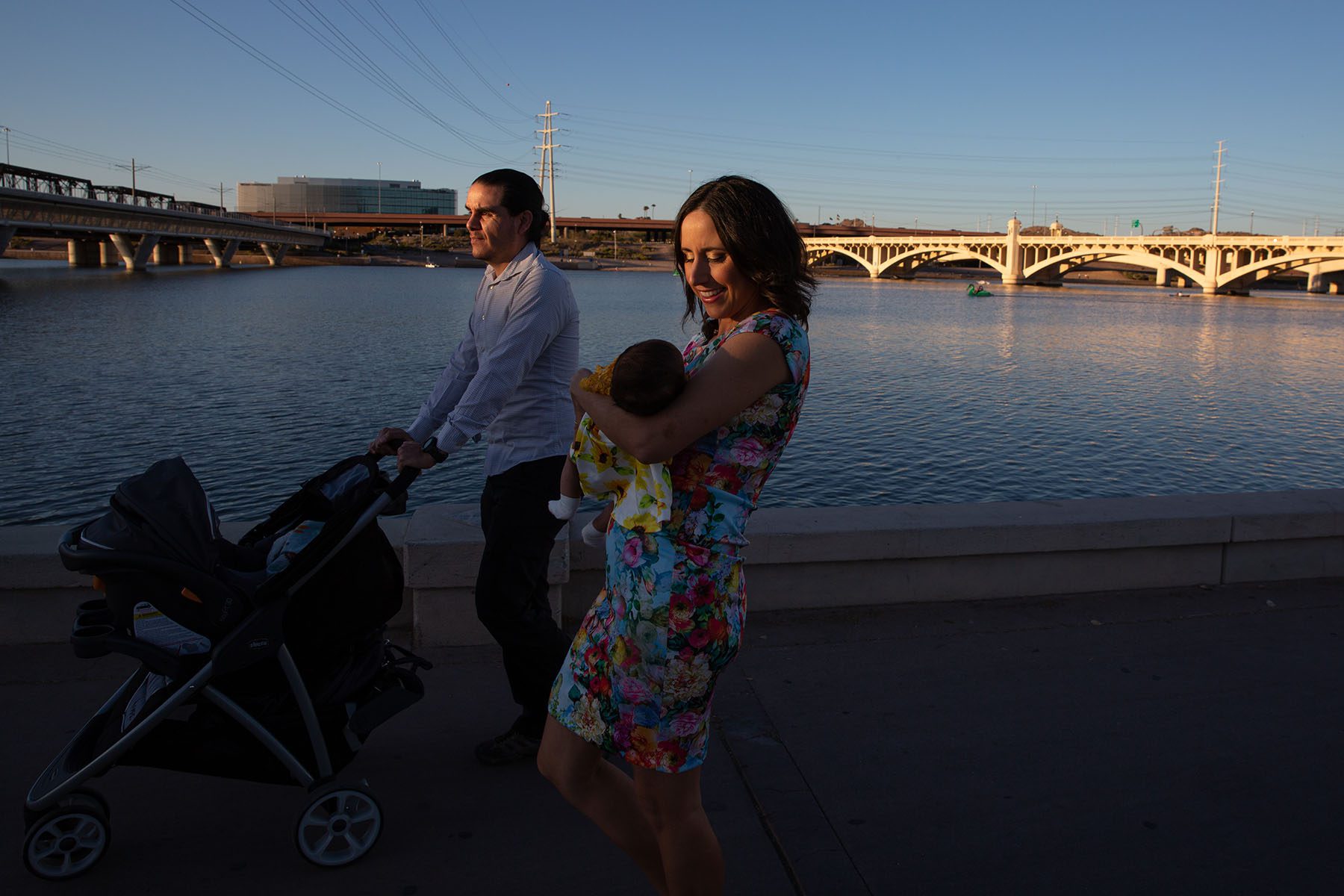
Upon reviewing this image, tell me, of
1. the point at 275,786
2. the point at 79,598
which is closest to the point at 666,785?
the point at 275,786

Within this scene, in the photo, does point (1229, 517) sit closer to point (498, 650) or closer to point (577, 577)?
point (577, 577)

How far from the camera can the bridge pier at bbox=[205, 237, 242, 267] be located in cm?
8206

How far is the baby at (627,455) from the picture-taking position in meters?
1.91

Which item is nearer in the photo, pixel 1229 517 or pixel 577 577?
pixel 577 577

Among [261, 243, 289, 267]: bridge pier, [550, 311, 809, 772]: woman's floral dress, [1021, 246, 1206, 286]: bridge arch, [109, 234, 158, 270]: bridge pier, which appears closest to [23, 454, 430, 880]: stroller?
[550, 311, 809, 772]: woman's floral dress

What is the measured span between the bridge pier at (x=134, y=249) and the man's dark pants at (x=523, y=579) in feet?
246

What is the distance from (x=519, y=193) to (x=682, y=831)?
78.5 inches

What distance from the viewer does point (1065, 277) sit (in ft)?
403

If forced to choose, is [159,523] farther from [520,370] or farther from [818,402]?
[818,402]

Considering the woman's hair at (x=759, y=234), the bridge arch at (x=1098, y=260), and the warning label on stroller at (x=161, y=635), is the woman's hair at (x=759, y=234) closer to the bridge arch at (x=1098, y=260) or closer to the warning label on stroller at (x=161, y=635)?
the warning label on stroller at (x=161, y=635)

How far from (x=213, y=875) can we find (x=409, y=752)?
2.43ft

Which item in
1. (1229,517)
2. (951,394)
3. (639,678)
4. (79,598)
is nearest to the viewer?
(639,678)

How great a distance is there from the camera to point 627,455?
2.04m

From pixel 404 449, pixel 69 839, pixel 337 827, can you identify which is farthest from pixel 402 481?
pixel 69 839
